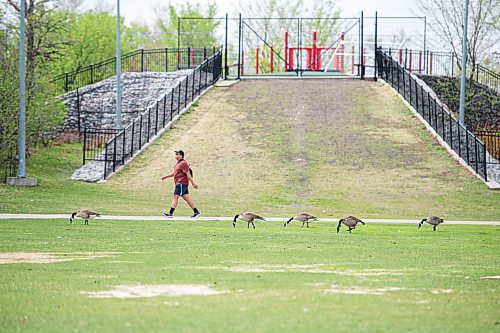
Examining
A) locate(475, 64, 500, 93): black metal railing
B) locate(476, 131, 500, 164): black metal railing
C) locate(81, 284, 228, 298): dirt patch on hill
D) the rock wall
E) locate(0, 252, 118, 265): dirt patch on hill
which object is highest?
locate(475, 64, 500, 93): black metal railing

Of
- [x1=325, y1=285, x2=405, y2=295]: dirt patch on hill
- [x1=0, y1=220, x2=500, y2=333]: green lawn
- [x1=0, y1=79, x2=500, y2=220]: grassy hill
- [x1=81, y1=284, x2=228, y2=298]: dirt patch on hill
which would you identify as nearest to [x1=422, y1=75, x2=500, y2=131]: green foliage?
[x1=0, y1=79, x2=500, y2=220]: grassy hill

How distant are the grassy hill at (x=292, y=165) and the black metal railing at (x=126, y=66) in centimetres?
779

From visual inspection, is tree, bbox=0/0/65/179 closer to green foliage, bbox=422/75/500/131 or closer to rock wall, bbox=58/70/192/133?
rock wall, bbox=58/70/192/133

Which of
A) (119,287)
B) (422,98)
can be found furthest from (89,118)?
(119,287)

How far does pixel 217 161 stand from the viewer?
41438mm

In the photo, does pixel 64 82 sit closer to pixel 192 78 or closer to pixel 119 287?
pixel 192 78

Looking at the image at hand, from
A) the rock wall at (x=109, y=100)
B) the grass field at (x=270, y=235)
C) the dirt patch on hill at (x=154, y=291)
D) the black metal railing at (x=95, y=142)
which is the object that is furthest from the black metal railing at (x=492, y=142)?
the dirt patch on hill at (x=154, y=291)

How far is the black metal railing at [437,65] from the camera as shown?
5481 centimetres

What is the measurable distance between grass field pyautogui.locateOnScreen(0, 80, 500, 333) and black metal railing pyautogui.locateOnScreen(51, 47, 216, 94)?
7359mm

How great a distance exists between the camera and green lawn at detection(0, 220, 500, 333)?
377 inches

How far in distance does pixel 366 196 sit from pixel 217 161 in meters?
7.66

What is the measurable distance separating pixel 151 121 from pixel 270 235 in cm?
2603

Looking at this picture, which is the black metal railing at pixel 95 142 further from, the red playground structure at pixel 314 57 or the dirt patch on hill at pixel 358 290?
the dirt patch on hill at pixel 358 290

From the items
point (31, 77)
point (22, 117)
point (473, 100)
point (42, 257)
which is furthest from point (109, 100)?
point (42, 257)
